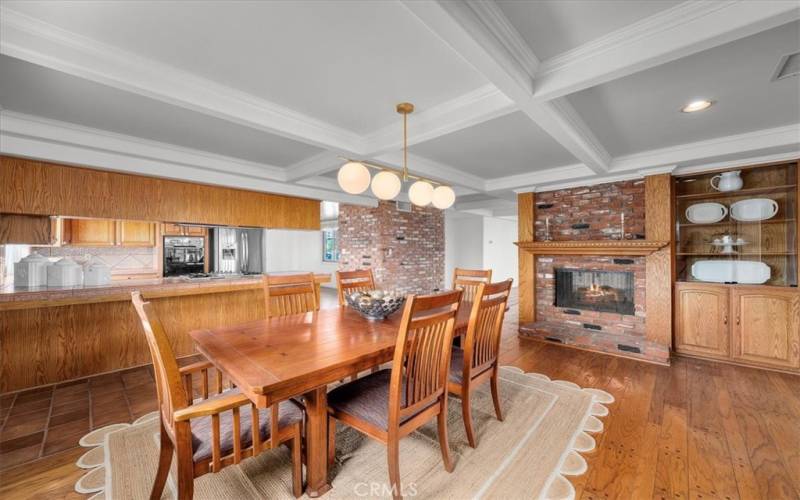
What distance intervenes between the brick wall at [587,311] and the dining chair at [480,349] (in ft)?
9.23

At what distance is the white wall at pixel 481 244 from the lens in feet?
30.2

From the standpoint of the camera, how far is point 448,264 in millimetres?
9641

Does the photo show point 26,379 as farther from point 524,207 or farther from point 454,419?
point 524,207

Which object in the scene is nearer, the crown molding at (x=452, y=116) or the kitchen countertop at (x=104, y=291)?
the crown molding at (x=452, y=116)

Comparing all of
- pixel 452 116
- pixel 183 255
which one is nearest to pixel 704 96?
pixel 452 116

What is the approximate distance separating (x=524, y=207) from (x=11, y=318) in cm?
586

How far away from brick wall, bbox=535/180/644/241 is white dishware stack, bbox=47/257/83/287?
5.66m

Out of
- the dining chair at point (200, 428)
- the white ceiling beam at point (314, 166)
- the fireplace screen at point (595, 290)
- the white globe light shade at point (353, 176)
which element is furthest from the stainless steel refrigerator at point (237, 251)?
the fireplace screen at point (595, 290)

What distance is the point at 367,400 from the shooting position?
1.76m

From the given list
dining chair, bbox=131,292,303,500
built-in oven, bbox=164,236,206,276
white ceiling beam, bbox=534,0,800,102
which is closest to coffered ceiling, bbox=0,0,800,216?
white ceiling beam, bbox=534,0,800,102

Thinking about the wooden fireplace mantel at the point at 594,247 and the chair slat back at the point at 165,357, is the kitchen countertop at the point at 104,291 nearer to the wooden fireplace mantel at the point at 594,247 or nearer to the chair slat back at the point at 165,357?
the chair slat back at the point at 165,357

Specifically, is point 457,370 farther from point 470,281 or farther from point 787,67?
point 787,67

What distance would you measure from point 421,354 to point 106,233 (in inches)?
194

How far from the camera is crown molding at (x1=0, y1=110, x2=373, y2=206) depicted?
106 inches
